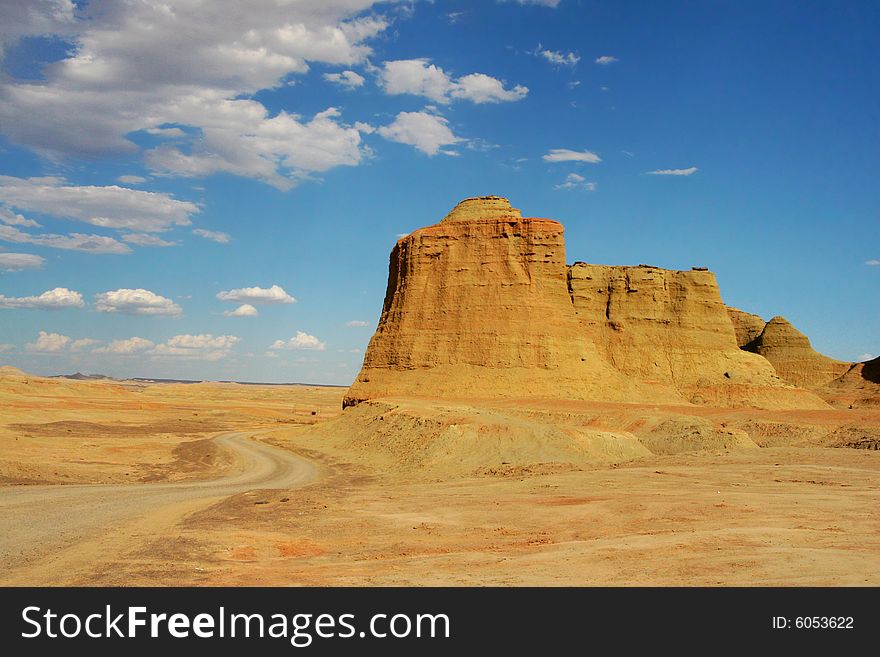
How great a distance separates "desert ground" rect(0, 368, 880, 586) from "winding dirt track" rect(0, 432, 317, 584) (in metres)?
0.08

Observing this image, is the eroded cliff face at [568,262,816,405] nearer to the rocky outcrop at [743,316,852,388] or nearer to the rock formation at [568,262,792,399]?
the rock formation at [568,262,792,399]

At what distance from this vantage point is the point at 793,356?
10544 cm

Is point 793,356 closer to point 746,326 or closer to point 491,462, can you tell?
point 746,326

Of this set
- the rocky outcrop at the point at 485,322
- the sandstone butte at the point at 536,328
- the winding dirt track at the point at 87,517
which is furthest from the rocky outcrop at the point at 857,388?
the winding dirt track at the point at 87,517

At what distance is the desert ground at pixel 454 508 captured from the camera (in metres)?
11.3

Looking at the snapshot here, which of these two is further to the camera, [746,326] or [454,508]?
[746,326]

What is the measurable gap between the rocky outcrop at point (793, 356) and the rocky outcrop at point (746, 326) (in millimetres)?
7388

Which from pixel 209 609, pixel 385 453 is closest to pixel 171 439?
pixel 385 453

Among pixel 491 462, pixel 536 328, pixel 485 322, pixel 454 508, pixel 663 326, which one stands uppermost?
pixel 663 326

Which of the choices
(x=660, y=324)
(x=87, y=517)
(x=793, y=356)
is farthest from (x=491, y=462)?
(x=793, y=356)

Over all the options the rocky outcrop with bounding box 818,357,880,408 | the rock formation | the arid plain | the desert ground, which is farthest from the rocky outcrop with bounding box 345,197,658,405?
the rocky outcrop with bounding box 818,357,880,408

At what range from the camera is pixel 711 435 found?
3781cm

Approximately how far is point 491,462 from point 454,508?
12.5m

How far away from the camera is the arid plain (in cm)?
1212
